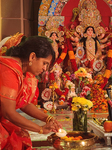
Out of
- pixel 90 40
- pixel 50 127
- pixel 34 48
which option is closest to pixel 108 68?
pixel 90 40

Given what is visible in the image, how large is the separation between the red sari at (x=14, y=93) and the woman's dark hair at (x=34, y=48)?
78 millimetres

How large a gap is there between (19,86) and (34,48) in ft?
0.86

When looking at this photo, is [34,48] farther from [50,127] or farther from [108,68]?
[108,68]

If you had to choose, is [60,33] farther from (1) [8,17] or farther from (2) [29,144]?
(2) [29,144]

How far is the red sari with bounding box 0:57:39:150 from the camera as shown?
1.49 m

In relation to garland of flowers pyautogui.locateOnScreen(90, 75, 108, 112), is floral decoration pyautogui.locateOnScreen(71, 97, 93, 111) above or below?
above

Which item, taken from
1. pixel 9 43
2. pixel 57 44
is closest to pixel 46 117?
pixel 9 43

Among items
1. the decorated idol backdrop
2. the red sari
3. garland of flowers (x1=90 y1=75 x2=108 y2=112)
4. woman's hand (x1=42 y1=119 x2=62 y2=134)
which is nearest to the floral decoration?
A: woman's hand (x1=42 y1=119 x2=62 y2=134)

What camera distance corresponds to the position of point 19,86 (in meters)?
1.59

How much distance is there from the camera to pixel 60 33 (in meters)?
6.06

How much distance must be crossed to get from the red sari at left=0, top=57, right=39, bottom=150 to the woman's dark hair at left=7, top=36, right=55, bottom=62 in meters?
0.08

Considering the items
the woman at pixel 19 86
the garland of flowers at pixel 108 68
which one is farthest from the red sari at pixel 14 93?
the garland of flowers at pixel 108 68

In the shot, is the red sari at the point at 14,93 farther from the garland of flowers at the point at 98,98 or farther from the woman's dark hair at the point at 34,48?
the garland of flowers at the point at 98,98

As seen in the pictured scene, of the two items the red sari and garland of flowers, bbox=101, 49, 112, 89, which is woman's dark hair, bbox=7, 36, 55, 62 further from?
garland of flowers, bbox=101, 49, 112, 89
